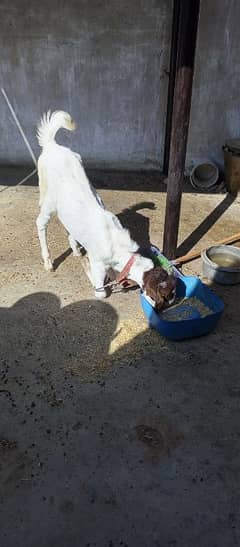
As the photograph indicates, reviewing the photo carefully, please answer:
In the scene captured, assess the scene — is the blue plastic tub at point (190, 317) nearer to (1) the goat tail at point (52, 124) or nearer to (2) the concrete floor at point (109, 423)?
(2) the concrete floor at point (109, 423)

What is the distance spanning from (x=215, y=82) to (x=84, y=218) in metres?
4.44

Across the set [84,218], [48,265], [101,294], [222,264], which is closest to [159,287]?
[101,294]

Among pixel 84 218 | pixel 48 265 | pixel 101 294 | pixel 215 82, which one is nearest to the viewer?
pixel 84 218

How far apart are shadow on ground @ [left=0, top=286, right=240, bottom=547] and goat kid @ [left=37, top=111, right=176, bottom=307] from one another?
533 mm

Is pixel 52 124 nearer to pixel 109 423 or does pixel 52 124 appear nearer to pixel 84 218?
pixel 84 218

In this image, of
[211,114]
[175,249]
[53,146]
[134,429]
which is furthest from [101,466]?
[211,114]

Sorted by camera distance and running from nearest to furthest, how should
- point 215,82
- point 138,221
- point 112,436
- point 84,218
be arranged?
point 112,436 < point 84,218 < point 138,221 < point 215,82

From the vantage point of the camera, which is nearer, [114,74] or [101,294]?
[101,294]

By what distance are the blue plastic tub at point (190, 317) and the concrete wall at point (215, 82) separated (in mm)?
4235

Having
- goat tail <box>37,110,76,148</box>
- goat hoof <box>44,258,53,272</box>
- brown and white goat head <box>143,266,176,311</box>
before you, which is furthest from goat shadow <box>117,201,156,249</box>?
brown and white goat head <box>143,266,176,311</box>

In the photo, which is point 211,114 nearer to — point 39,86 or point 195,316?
point 39,86

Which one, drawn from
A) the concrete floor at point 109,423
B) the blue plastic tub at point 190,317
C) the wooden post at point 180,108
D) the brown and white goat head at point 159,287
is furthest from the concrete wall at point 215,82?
the brown and white goat head at point 159,287

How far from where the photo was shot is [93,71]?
25.3ft

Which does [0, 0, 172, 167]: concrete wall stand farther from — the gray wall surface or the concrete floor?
the concrete floor
